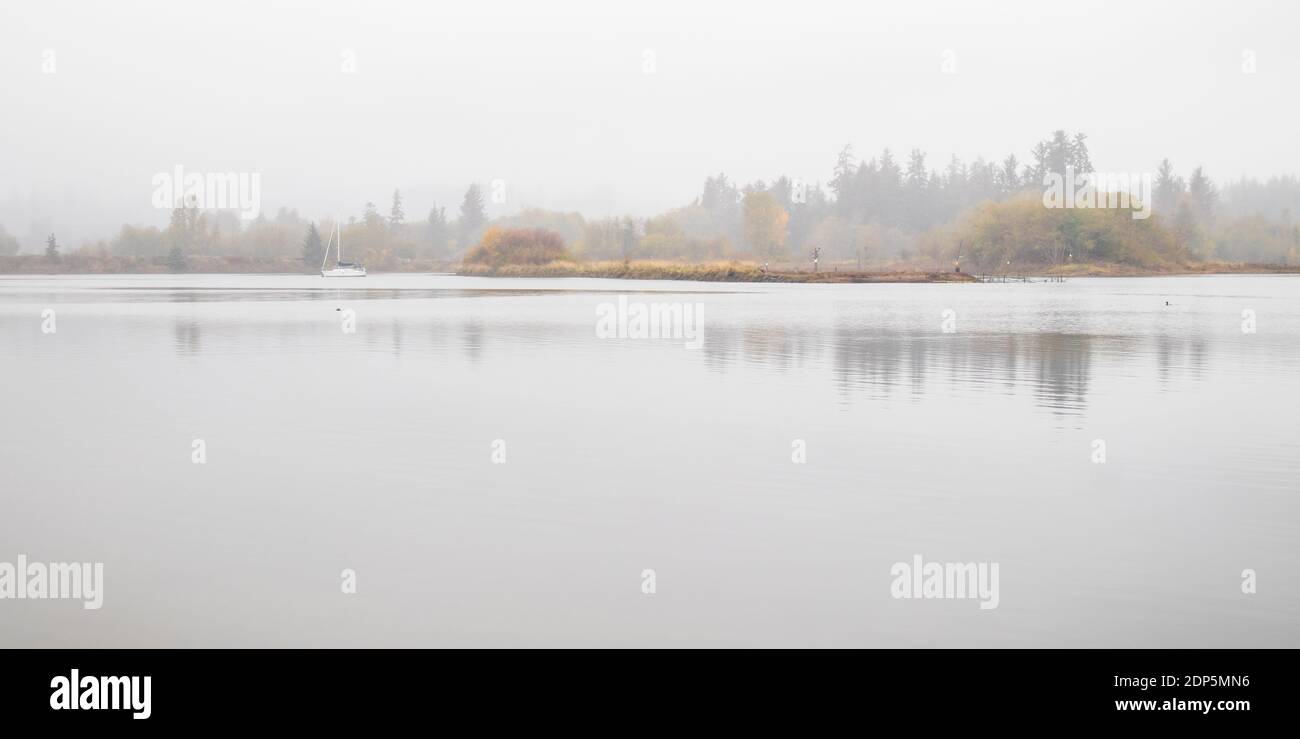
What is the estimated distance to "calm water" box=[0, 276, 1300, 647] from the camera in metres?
9.94

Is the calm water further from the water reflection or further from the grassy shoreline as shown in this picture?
the grassy shoreline

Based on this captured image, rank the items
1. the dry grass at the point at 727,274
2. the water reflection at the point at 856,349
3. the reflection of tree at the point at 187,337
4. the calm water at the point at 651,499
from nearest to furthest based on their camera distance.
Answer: the calm water at the point at 651,499
the water reflection at the point at 856,349
the reflection of tree at the point at 187,337
the dry grass at the point at 727,274

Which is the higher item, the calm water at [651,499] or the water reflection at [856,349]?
the water reflection at [856,349]

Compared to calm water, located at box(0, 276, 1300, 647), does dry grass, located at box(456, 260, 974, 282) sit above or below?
above

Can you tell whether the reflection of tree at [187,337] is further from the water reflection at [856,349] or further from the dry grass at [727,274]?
the dry grass at [727,274]

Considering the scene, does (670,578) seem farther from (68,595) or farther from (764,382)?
(764,382)

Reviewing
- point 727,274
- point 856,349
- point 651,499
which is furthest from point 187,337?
point 727,274

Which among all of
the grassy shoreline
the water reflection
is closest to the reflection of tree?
the water reflection

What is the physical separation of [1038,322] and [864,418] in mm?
33898

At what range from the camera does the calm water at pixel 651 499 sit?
32.6 ft

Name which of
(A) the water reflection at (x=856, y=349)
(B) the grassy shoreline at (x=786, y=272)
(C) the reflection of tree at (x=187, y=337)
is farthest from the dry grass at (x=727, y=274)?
(C) the reflection of tree at (x=187, y=337)

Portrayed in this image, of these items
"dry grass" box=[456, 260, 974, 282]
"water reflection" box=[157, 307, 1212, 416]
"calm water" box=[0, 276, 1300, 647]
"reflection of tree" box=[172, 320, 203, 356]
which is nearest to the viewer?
"calm water" box=[0, 276, 1300, 647]

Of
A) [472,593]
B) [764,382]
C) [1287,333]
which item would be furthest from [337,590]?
[1287,333]

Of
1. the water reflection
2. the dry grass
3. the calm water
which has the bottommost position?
the calm water
